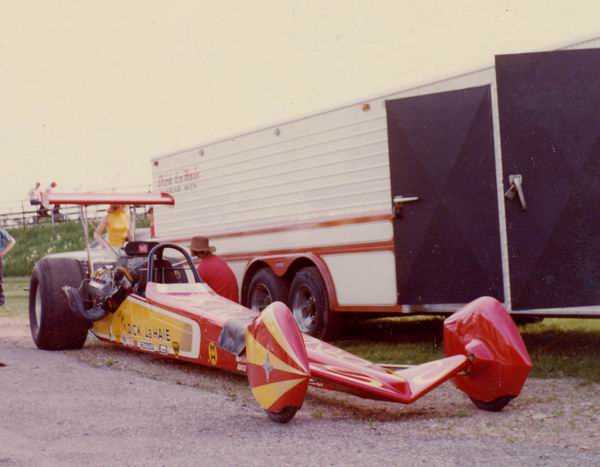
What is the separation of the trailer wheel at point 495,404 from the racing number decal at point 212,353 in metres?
2.11

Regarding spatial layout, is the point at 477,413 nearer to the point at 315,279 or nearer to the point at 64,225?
the point at 315,279

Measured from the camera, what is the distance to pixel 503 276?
8430 mm

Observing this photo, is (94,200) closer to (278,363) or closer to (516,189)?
(516,189)

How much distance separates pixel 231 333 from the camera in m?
7.13

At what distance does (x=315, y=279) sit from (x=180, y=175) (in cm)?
339

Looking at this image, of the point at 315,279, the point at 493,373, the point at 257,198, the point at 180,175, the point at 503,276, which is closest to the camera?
the point at 493,373

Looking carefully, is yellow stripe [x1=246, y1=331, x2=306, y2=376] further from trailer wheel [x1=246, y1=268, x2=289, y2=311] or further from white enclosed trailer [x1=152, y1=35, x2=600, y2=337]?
trailer wheel [x1=246, y1=268, x2=289, y2=311]

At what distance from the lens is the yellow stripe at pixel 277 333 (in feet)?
18.9

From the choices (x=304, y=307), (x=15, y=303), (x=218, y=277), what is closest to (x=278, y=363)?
(x=218, y=277)

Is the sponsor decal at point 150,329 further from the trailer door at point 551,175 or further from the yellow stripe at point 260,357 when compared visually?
the trailer door at point 551,175

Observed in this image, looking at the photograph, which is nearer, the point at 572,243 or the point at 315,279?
the point at 572,243

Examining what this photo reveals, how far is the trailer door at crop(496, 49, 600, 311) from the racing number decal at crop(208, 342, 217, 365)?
2500mm

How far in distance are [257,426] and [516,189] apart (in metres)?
3.21

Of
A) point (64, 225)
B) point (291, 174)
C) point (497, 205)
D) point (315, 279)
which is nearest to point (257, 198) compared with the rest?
point (291, 174)
